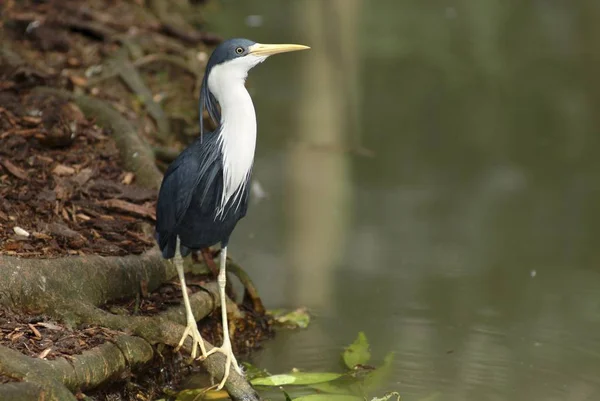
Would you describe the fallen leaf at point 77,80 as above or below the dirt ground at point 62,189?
above

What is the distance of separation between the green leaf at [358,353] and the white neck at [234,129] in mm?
1080

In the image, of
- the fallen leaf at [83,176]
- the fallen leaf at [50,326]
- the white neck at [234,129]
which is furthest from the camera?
the fallen leaf at [83,176]

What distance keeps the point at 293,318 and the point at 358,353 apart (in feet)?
2.30

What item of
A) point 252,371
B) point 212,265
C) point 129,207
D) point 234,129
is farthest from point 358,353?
point 129,207

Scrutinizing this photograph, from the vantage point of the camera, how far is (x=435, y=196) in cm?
759

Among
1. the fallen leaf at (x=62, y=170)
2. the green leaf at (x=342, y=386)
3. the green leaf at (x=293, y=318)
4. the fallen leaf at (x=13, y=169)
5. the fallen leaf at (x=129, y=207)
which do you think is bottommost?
the green leaf at (x=342, y=386)

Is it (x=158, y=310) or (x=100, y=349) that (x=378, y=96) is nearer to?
(x=158, y=310)

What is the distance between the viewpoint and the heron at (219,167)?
426cm

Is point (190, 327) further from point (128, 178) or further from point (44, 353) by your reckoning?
point (128, 178)

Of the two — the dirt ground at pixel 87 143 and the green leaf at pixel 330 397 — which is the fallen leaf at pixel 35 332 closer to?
the dirt ground at pixel 87 143

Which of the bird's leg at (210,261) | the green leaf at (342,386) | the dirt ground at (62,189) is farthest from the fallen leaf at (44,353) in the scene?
the bird's leg at (210,261)

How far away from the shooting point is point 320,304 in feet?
18.9

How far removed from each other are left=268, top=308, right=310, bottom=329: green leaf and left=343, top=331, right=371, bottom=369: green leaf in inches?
22.4

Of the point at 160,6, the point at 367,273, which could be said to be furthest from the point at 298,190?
the point at 160,6
